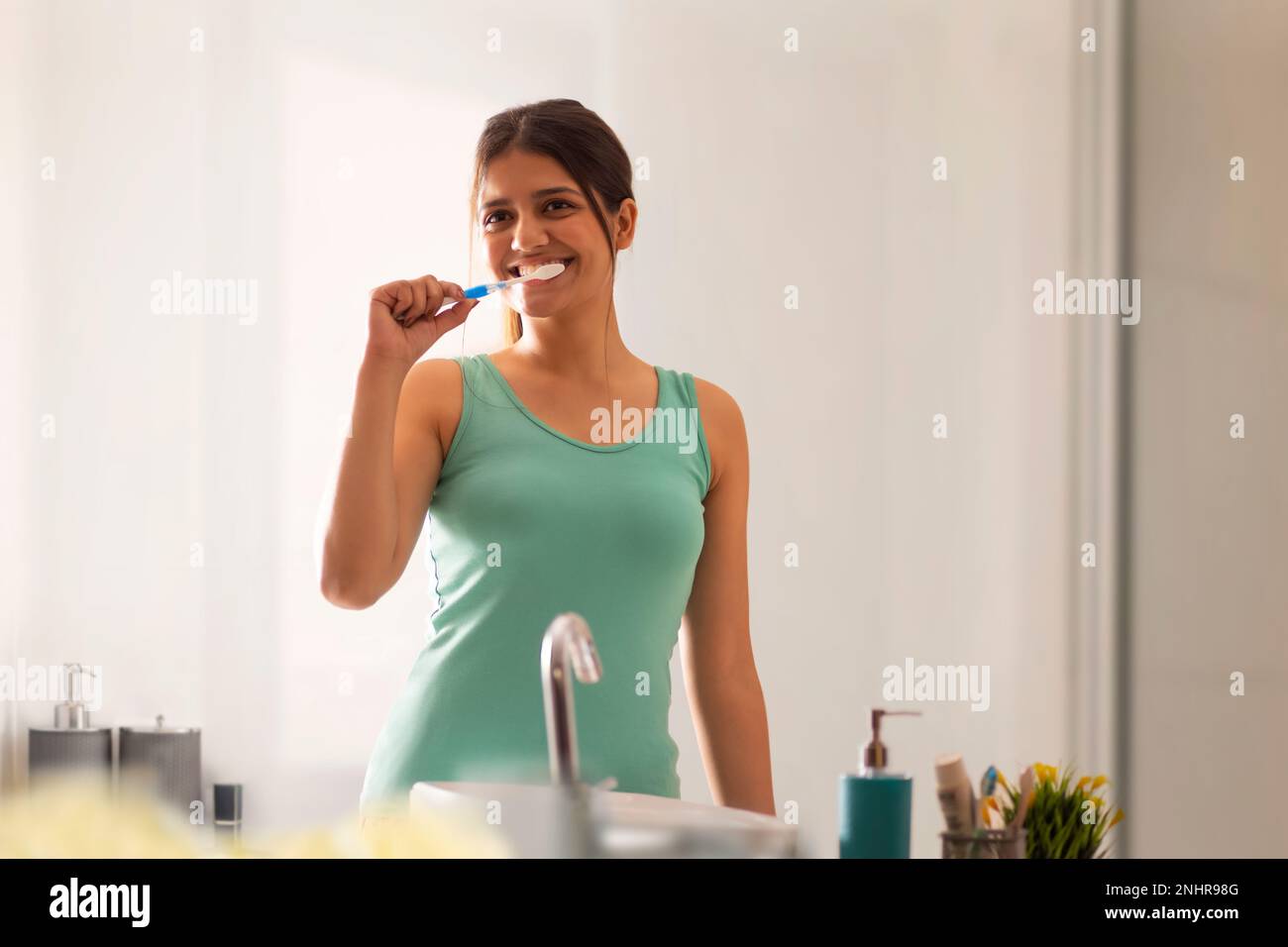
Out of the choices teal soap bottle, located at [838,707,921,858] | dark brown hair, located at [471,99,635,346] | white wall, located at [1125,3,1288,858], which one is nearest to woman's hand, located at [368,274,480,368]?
dark brown hair, located at [471,99,635,346]

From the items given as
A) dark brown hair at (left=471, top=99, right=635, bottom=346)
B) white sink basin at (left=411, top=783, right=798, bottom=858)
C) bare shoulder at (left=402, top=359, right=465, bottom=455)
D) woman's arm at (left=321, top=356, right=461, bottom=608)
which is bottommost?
white sink basin at (left=411, top=783, right=798, bottom=858)

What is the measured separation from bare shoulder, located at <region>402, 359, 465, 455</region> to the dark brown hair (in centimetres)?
9

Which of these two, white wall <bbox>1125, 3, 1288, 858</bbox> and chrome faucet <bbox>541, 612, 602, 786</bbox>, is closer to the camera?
chrome faucet <bbox>541, 612, 602, 786</bbox>

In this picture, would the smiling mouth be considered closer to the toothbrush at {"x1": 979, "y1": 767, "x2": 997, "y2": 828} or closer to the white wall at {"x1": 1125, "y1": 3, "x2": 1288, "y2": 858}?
the toothbrush at {"x1": 979, "y1": 767, "x2": 997, "y2": 828}

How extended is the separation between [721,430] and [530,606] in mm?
248

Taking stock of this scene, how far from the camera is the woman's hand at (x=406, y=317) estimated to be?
80 centimetres

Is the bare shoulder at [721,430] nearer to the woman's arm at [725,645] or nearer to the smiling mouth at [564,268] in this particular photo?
the woman's arm at [725,645]

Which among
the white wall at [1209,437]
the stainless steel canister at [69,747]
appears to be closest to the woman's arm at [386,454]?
the stainless steel canister at [69,747]

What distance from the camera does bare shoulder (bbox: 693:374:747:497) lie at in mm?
1043

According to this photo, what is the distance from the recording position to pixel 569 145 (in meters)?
0.97

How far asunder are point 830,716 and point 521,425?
121 centimetres

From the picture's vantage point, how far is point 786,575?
79.4 inches

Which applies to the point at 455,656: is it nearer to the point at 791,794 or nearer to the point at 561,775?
the point at 561,775
